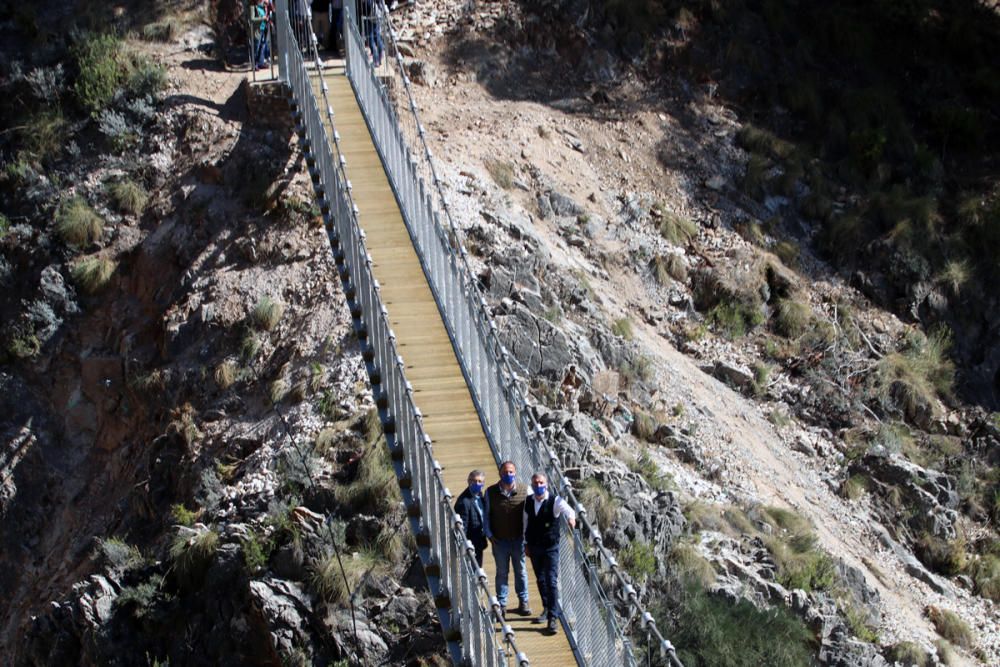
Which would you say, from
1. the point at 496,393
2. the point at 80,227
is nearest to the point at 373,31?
the point at 80,227

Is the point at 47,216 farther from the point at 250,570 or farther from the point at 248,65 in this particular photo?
the point at 250,570

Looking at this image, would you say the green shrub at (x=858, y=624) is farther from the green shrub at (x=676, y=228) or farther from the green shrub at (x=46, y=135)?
the green shrub at (x=46, y=135)

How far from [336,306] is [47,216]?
5716mm

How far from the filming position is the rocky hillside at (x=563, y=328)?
17297mm

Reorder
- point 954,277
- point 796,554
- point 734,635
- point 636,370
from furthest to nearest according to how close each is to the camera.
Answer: point 954,277 < point 636,370 < point 796,554 < point 734,635

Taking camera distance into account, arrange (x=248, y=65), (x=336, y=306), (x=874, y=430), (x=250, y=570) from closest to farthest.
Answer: (x=250, y=570), (x=336, y=306), (x=874, y=430), (x=248, y=65)

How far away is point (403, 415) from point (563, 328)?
6161 mm

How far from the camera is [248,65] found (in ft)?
78.8

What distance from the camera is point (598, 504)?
17.1 meters

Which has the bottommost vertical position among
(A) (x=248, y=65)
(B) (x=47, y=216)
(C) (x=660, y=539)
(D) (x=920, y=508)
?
(D) (x=920, y=508)

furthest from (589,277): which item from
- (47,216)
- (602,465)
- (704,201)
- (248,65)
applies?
(47,216)

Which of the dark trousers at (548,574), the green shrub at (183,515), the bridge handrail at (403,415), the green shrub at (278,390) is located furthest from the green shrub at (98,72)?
the dark trousers at (548,574)

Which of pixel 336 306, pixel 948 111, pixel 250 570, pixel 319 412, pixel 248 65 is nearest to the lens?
pixel 250 570

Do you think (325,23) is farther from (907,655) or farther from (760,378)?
(907,655)
